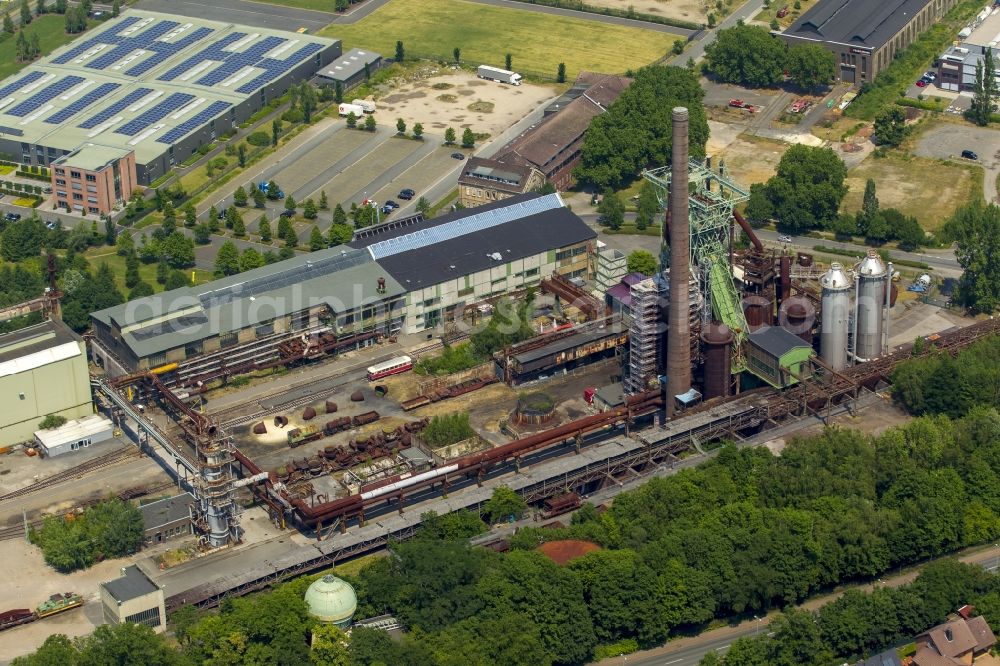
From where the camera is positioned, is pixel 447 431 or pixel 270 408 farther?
pixel 270 408

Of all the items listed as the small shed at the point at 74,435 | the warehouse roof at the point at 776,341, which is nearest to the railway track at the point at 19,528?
the small shed at the point at 74,435

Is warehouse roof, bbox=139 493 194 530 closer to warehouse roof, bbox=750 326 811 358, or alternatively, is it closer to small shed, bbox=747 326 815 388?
small shed, bbox=747 326 815 388

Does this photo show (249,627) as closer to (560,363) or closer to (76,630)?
(76,630)

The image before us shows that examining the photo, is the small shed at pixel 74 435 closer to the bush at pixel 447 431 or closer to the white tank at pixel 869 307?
the bush at pixel 447 431

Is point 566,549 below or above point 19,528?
above

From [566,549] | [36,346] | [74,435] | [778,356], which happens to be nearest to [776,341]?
[778,356]

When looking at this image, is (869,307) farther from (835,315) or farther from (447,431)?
(447,431)
